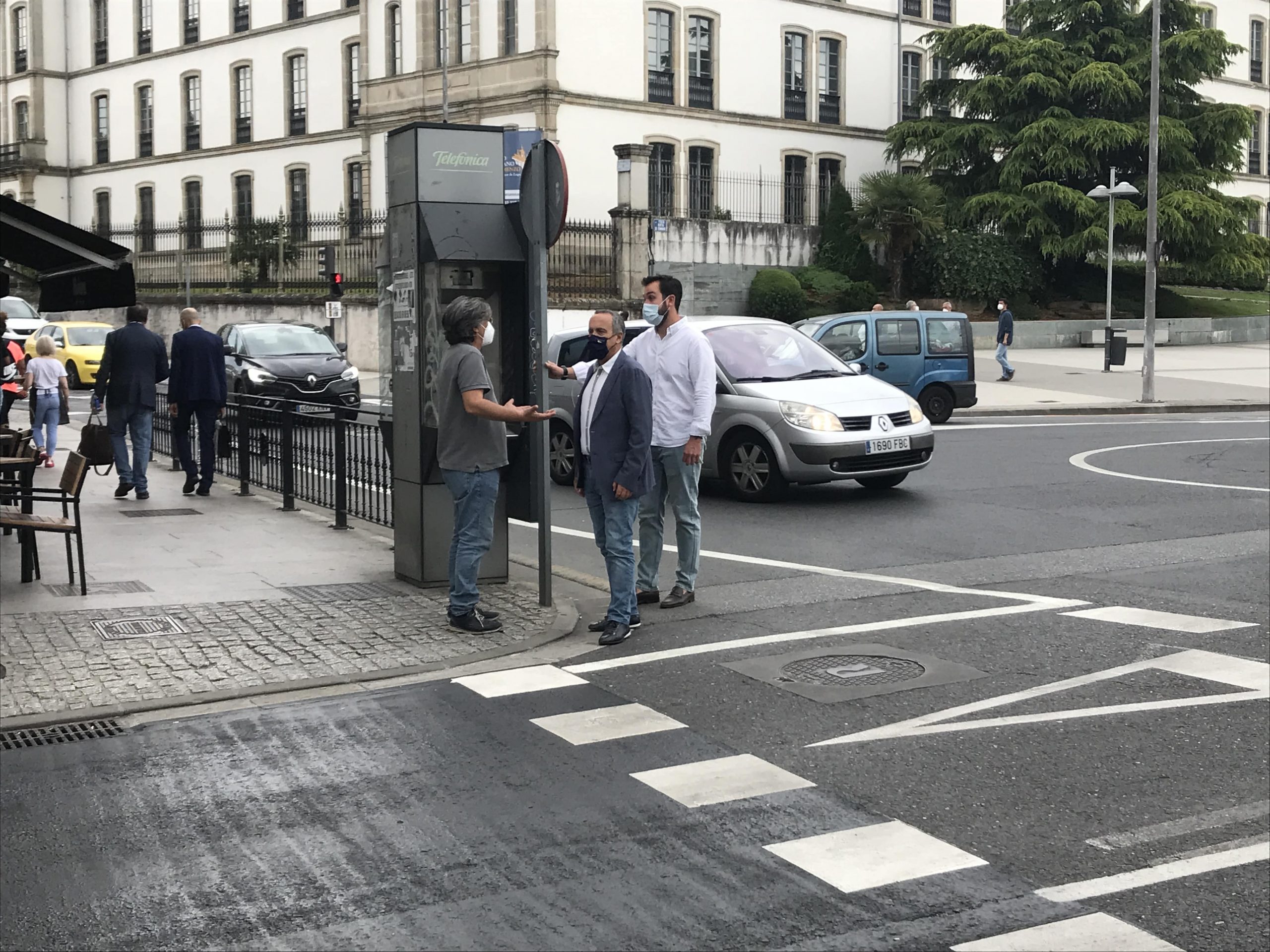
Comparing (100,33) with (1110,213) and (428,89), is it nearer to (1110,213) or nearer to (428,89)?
(428,89)

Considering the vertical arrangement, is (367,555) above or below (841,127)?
below

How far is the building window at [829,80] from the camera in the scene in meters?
50.9

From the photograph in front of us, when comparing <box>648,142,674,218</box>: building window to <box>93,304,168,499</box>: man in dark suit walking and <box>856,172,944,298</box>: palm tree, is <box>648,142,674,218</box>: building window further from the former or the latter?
<box>93,304,168,499</box>: man in dark suit walking

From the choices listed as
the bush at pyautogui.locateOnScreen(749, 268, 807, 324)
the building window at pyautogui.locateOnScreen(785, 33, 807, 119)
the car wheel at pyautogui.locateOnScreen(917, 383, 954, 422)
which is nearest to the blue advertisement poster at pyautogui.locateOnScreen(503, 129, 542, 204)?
the car wheel at pyautogui.locateOnScreen(917, 383, 954, 422)

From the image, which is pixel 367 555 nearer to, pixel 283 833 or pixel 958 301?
pixel 283 833

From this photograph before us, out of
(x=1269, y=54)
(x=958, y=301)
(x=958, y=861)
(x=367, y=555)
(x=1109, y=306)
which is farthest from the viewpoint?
(x=1269, y=54)

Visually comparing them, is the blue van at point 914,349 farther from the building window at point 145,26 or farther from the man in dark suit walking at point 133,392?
the building window at point 145,26

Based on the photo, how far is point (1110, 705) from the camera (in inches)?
279

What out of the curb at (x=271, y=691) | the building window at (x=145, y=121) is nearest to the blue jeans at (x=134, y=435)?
the curb at (x=271, y=691)

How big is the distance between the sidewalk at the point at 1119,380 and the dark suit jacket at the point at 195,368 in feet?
49.9

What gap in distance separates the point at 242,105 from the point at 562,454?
4708 centimetres

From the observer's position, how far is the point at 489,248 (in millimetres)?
9992

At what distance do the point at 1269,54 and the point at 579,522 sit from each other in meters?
64.1

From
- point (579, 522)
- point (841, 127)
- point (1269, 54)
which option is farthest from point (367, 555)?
point (1269, 54)
